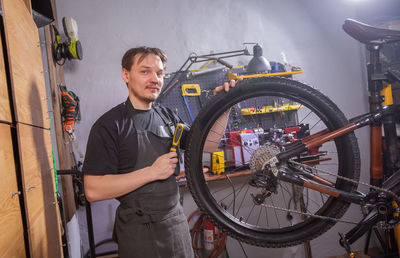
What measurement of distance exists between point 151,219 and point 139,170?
23cm

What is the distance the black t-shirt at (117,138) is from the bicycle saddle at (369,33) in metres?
1.14

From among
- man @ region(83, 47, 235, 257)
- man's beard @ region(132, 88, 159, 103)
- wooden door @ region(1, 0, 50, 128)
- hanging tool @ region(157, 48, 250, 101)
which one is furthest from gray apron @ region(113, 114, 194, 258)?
hanging tool @ region(157, 48, 250, 101)

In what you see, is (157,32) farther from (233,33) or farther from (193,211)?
(193,211)

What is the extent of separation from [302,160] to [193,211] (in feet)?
3.73

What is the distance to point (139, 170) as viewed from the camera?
4.07 ft

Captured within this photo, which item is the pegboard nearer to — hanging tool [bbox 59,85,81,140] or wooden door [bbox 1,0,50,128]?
hanging tool [bbox 59,85,81,140]

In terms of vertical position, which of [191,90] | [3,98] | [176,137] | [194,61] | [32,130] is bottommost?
[176,137]

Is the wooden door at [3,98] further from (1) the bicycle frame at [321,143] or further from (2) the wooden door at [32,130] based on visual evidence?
(1) the bicycle frame at [321,143]

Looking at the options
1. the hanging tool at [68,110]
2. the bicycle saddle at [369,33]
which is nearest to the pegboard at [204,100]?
the hanging tool at [68,110]

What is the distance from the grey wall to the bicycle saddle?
4.45 ft

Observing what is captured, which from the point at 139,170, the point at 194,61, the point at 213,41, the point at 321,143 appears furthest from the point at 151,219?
the point at 213,41

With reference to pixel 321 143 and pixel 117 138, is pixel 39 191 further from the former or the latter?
pixel 321 143

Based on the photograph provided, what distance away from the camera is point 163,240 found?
1.26 meters

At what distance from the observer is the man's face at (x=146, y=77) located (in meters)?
1.33
